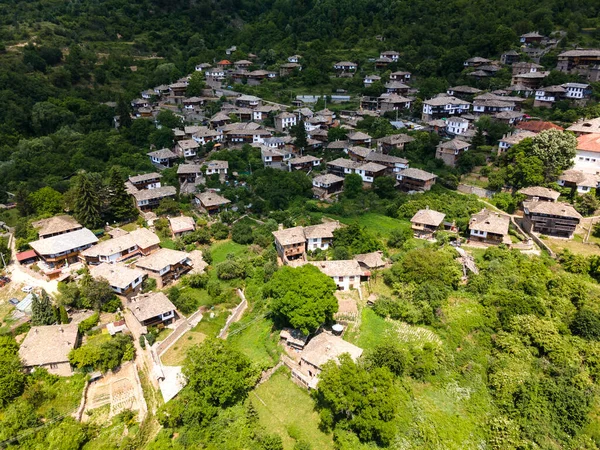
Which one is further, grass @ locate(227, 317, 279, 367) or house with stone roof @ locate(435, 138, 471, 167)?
house with stone roof @ locate(435, 138, 471, 167)

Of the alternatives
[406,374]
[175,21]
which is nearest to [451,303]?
[406,374]

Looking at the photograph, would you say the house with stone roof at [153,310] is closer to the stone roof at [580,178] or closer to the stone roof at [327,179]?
the stone roof at [327,179]

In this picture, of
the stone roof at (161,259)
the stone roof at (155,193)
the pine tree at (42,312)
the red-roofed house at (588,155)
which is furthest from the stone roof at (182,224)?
the red-roofed house at (588,155)

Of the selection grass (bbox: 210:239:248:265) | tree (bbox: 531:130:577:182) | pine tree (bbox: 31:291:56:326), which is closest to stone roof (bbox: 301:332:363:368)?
grass (bbox: 210:239:248:265)

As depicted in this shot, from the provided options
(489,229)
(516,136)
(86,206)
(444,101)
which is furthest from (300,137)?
(489,229)

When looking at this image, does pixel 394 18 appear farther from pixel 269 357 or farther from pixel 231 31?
pixel 269 357

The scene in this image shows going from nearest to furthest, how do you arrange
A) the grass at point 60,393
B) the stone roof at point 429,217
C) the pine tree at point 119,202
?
the grass at point 60,393, the stone roof at point 429,217, the pine tree at point 119,202

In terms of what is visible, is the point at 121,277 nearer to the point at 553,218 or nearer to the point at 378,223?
the point at 378,223

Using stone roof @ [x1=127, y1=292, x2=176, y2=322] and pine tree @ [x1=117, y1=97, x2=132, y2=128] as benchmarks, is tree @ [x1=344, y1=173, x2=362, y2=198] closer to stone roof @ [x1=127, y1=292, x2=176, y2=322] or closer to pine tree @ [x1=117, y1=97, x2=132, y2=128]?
stone roof @ [x1=127, y1=292, x2=176, y2=322]
